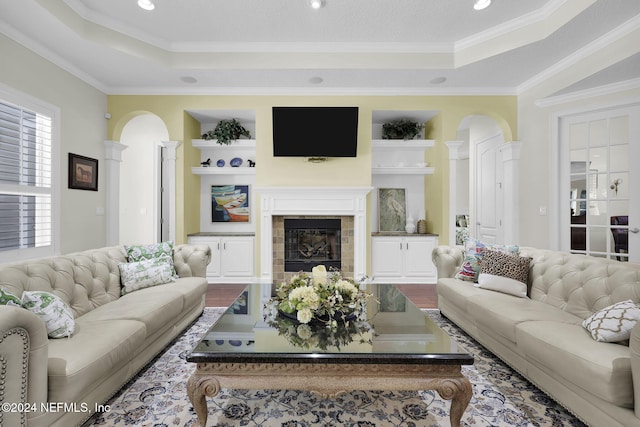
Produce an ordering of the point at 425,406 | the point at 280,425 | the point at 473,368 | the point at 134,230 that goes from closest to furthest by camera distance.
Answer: the point at 280,425 < the point at 425,406 < the point at 473,368 < the point at 134,230

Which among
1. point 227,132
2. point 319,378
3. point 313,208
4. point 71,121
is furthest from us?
point 227,132

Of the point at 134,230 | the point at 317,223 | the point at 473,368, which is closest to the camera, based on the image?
the point at 473,368

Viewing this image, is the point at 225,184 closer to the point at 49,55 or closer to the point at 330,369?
the point at 49,55

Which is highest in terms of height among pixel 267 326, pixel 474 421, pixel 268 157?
pixel 268 157

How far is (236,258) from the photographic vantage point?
4719 mm

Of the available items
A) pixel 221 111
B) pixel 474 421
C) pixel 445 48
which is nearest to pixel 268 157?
pixel 221 111

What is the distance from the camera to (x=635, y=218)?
342 cm

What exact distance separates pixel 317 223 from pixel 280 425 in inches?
128

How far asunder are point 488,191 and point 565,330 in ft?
12.5

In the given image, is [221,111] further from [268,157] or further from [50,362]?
[50,362]

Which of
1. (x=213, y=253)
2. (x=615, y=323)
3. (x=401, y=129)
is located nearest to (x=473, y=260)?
(x=615, y=323)

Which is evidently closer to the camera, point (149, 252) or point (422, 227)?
point (149, 252)

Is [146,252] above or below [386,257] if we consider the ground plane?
above

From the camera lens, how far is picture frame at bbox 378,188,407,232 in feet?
17.2
